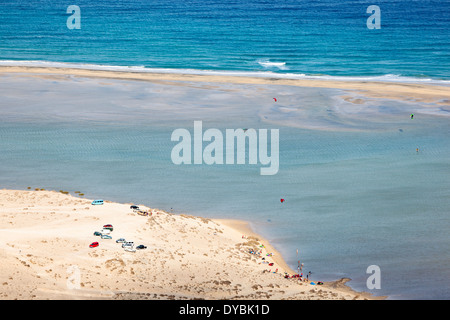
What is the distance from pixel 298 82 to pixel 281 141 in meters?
22.0

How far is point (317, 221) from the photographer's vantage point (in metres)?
31.0

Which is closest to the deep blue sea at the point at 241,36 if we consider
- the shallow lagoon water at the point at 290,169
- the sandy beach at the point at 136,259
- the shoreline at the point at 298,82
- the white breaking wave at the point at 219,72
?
the white breaking wave at the point at 219,72

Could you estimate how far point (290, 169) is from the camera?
124ft

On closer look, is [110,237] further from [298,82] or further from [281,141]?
[298,82]

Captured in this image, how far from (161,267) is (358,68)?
52099 mm

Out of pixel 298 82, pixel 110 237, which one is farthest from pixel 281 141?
pixel 298 82

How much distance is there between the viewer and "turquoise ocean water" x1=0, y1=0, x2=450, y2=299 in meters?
29.5

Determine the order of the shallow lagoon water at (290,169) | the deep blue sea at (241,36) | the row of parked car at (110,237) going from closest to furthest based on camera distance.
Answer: the row of parked car at (110,237) < the shallow lagoon water at (290,169) < the deep blue sea at (241,36)

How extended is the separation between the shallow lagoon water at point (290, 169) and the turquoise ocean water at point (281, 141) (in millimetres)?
109

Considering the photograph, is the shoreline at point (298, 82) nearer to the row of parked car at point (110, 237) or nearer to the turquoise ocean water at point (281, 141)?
the turquoise ocean water at point (281, 141)

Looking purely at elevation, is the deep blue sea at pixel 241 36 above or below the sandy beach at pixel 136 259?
above

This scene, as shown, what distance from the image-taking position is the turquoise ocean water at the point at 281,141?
96.7 feet

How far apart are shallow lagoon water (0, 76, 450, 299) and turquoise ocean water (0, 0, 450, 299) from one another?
11cm

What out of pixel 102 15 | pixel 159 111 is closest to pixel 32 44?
pixel 102 15
